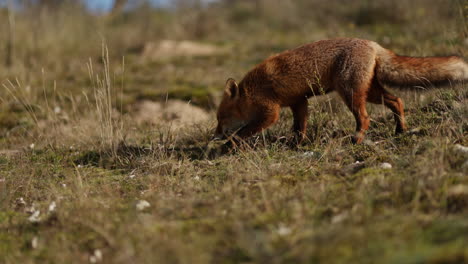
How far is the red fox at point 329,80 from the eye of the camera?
464 centimetres

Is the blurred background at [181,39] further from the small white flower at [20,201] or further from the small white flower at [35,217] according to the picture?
the small white flower at [35,217]

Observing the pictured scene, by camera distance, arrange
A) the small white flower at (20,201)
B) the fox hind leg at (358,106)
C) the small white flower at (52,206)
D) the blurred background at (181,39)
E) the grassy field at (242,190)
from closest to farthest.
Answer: the grassy field at (242,190)
the small white flower at (52,206)
the small white flower at (20,201)
the fox hind leg at (358,106)
the blurred background at (181,39)

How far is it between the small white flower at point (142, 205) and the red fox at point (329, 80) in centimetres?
207

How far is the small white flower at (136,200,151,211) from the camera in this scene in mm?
3499

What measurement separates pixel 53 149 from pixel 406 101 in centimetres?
484

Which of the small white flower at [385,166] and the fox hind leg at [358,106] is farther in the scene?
the fox hind leg at [358,106]

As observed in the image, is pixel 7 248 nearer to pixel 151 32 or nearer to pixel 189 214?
pixel 189 214

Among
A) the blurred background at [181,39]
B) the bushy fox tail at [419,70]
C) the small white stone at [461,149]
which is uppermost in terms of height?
the bushy fox tail at [419,70]

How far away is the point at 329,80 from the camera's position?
5.20 meters

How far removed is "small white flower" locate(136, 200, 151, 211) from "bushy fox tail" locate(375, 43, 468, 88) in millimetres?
2950

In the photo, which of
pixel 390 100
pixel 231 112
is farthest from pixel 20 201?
pixel 390 100

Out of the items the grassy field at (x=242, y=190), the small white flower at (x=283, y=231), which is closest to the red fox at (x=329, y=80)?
the grassy field at (x=242, y=190)

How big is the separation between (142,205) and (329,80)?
2817mm

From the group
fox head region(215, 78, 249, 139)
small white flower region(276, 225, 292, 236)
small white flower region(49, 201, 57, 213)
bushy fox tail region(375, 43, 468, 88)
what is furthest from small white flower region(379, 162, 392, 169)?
small white flower region(49, 201, 57, 213)
